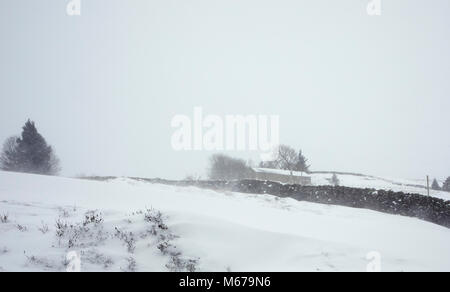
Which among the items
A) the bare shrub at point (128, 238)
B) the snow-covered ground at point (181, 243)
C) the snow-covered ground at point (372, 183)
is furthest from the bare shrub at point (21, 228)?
the snow-covered ground at point (372, 183)

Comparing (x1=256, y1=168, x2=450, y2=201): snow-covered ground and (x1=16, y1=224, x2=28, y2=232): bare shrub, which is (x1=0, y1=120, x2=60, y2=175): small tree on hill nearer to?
(x1=16, y1=224, x2=28, y2=232): bare shrub

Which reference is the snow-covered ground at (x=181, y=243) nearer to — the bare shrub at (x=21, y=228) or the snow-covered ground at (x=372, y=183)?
the bare shrub at (x=21, y=228)

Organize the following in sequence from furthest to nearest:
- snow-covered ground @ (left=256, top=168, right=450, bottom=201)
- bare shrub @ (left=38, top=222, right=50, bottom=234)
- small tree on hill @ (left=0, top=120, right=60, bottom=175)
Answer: snow-covered ground @ (left=256, top=168, right=450, bottom=201) < small tree on hill @ (left=0, top=120, right=60, bottom=175) < bare shrub @ (left=38, top=222, right=50, bottom=234)

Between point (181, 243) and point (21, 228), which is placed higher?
point (21, 228)

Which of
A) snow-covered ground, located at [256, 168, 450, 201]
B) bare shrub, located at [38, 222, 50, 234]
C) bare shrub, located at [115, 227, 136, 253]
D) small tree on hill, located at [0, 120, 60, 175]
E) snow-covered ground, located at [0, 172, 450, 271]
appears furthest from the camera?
snow-covered ground, located at [256, 168, 450, 201]

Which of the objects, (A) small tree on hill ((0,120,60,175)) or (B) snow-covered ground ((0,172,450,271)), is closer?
(B) snow-covered ground ((0,172,450,271))

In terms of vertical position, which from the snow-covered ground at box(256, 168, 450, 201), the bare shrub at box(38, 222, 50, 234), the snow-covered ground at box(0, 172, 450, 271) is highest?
the bare shrub at box(38, 222, 50, 234)

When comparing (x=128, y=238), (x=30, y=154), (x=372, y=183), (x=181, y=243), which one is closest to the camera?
(x=181, y=243)

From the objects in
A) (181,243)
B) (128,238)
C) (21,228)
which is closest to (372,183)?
(181,243)

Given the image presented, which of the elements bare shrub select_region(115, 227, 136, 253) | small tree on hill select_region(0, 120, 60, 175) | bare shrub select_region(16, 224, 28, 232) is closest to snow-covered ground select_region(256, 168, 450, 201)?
bare shrub select_region(115, 227, 136, 253)

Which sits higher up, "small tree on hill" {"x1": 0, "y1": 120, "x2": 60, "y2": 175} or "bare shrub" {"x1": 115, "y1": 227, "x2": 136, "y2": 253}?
"small tree on hill" {"x1": 0, "y1": 120, "x2": 60, "y2": 175}

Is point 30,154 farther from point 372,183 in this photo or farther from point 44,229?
point 372,183

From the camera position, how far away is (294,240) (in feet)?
18.2
